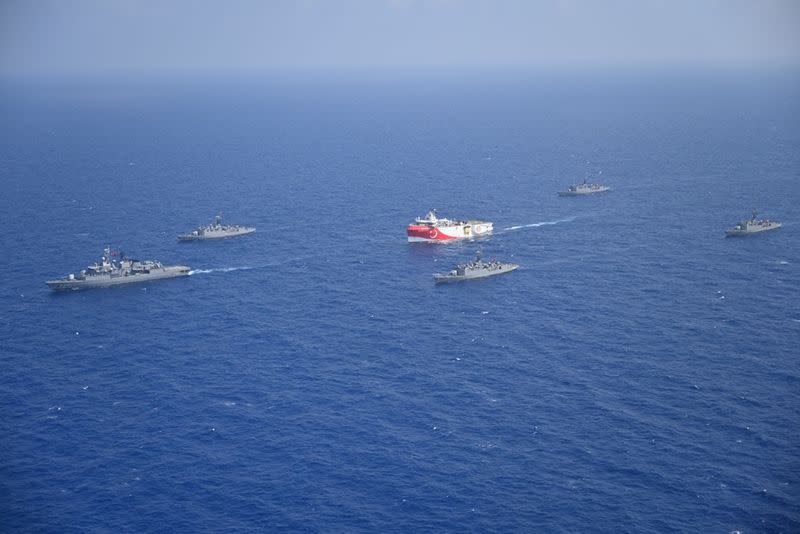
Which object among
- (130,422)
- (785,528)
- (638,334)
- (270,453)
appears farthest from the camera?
(638,334)

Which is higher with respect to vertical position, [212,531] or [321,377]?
[321,377]

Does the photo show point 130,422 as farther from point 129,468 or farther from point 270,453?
point 270,453

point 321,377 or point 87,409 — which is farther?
point 321,377

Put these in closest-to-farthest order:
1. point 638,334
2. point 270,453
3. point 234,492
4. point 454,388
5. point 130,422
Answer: point 234,492, point 270,453, point 130,422, point 454,388, point 638,334

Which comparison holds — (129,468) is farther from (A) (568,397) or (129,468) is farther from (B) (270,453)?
(A) (568,397)

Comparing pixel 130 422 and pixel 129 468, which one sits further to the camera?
pixel 130 422

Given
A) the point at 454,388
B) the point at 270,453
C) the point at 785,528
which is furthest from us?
the point at 454,388

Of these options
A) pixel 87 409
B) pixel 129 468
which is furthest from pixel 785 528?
pixel 87 409

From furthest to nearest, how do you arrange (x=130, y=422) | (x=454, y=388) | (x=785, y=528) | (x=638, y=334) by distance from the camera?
1. (x=638, y=334)
2. (x=454, y=388)
3. (x=130, y=422)
4. (x=785, y=528)

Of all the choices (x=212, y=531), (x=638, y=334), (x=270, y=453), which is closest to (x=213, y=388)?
(x=270, y=453)
